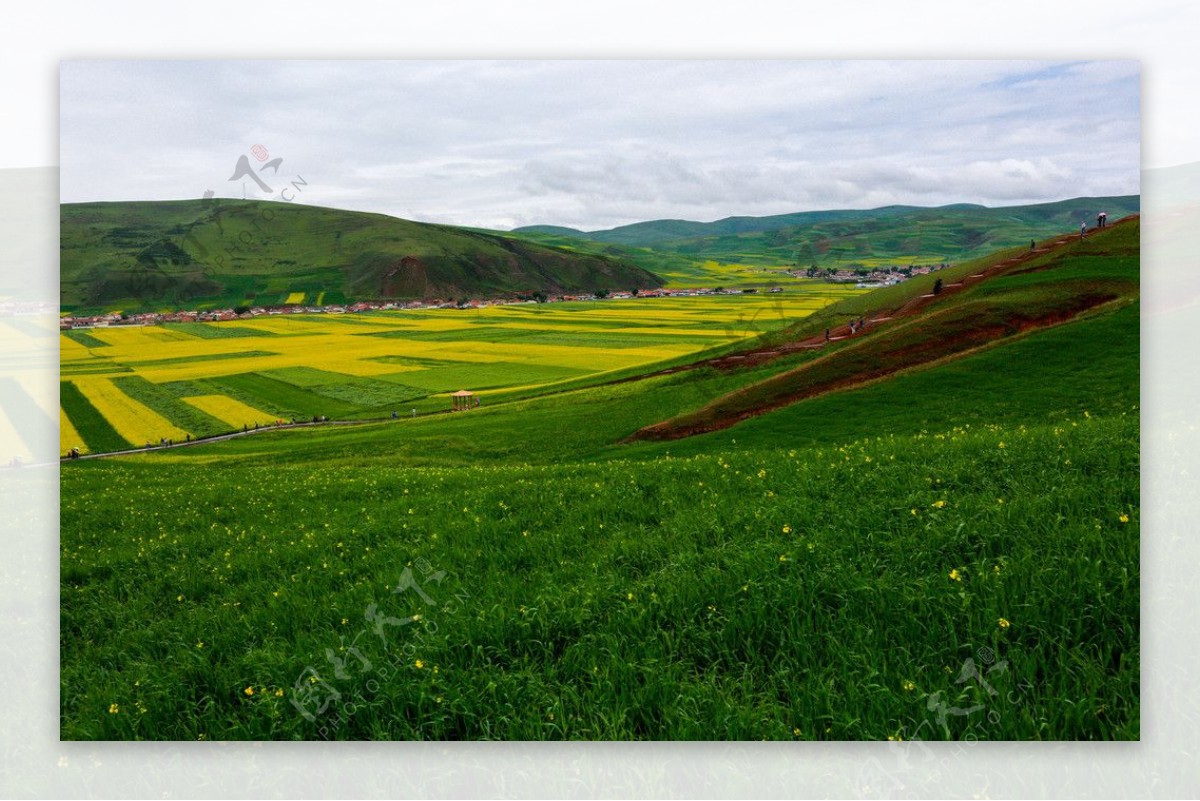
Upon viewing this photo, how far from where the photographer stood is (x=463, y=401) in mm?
7234

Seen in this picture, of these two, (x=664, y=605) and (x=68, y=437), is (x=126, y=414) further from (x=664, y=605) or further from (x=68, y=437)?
(x=664, y=605)

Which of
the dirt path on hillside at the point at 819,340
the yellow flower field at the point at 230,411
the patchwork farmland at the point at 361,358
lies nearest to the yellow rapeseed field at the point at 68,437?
the patchwork farmland at the point at 361,358

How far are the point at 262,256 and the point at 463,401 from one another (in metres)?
2.25

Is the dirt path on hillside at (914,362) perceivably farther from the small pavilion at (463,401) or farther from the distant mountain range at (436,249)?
the small pavilion at (463,401)

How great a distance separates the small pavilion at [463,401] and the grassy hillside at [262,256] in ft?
3.57

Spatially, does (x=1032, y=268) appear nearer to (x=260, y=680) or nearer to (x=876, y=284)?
(x=876, y=284)

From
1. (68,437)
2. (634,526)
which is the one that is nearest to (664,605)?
(634,526)

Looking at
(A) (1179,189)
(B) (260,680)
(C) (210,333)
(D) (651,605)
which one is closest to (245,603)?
(B) (260,680)

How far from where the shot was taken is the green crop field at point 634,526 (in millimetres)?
4410

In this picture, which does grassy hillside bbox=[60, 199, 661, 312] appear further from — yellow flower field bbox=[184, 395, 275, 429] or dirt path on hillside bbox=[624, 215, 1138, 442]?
dirt path on hillside bbox=[624, 215, 1138, 442]

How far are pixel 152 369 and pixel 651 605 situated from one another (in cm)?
546

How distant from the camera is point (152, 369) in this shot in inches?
278

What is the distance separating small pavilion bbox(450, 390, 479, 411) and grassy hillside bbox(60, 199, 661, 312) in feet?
3.57

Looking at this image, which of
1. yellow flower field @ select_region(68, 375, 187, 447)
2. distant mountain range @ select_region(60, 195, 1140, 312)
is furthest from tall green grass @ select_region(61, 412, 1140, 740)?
distant mountain range @ select_region(60, 195, 1140, 312)
